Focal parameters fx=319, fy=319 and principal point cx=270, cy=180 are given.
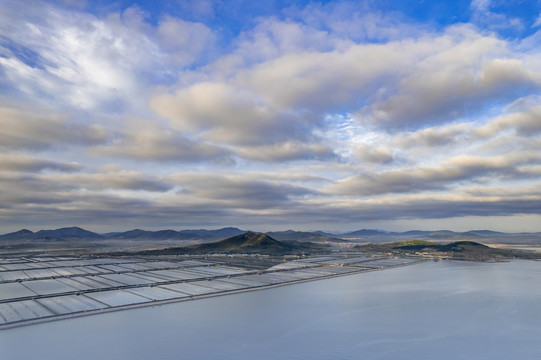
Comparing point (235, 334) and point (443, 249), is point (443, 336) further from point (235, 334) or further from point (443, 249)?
point (443, 249)

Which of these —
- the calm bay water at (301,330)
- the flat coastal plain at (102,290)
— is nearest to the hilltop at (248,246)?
the flat coastal plain at (102,290)

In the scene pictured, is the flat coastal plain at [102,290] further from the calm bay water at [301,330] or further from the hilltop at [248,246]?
the hilltop at [248,246]

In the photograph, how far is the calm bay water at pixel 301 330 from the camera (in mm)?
15125

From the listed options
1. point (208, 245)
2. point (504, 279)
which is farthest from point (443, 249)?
point (208, 245)

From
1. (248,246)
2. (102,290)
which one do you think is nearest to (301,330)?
(102,290)

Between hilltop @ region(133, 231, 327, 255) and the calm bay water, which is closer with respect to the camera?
the calm bay water

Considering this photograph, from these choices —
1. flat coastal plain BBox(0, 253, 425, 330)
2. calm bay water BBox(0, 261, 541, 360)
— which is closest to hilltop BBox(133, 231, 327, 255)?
flat coastal plain BBox(0, 253, 425, 330)

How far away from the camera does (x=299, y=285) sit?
3350cm

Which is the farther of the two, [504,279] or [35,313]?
[504,279]

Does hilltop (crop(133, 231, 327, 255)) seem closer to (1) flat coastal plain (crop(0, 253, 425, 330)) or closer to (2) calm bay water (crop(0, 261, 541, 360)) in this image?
(1) flat coastal plain (crop(0, 253, 425, 330))

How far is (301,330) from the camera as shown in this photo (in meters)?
18.7

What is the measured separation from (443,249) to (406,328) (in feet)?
286

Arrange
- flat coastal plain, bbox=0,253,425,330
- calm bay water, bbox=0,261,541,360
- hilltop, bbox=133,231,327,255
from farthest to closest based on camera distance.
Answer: hilltop, bbox=133,231,327,255
flat coastal plain, bbox=0,253,425,330
calm bay water, bbox=0,261,541,360

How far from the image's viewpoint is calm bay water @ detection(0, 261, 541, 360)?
15.1 meters
